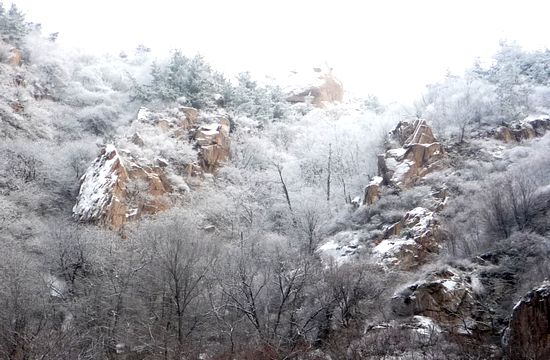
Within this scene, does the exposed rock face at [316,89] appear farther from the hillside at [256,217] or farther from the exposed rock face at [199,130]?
the exposed rock face at [199,130]

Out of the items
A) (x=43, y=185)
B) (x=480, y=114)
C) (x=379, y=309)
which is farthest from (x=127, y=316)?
(x=480, y=114)

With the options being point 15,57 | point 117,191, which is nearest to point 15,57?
point 15,57

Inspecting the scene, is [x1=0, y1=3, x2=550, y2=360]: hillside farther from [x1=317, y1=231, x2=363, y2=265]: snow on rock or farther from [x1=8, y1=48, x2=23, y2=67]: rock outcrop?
[x1=8, y1=48, x2=23, y2=67]: rock outcrop

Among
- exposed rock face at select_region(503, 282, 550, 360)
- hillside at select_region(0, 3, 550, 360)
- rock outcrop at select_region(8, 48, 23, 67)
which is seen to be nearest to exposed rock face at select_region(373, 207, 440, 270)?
hillside at select_region(0, 3, 550, 360)

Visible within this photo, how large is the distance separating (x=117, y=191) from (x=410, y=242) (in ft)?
57.3

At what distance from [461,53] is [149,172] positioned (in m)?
45.3

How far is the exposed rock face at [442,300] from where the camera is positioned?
16875mm

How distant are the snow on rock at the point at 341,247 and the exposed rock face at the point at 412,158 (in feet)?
16.7

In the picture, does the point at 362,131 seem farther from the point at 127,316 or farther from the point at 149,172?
the point at 127,316

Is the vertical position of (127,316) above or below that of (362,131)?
below

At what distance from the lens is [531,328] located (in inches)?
495

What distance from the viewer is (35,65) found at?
4166 cm

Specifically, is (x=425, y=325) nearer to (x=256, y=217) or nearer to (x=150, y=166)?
(x=256, y=217)

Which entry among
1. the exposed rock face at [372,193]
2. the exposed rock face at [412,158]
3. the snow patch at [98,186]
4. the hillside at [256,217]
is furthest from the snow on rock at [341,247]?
the snow patch at [98,186]
